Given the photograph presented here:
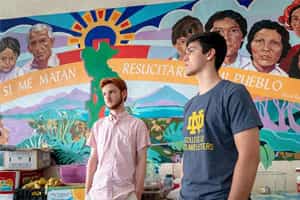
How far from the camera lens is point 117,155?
224cm

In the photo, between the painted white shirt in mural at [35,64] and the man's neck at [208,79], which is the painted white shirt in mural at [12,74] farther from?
the man's neck at [208,79]

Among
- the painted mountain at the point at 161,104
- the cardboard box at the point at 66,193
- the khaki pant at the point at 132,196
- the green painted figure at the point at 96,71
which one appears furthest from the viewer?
the green painted figure at the point at 96,71

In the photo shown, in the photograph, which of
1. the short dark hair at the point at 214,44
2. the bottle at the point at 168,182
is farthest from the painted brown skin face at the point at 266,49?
the short dark hair at the point at 214,44

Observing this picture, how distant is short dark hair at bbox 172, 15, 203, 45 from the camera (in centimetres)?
315

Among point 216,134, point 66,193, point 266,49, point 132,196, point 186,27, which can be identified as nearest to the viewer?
point 216,134

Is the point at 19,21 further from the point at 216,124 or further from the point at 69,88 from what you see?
the point at 216,124

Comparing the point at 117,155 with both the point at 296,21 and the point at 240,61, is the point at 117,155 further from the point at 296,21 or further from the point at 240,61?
the point at 296,21

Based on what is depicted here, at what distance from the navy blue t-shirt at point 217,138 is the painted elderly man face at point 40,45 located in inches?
89.7

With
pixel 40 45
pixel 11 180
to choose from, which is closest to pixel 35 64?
pixel 40 45

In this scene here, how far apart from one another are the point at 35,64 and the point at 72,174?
3.48 ft

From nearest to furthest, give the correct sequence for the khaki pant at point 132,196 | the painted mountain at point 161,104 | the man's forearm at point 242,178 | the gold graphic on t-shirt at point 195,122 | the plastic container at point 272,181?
the man's forearm at point 242,178 < the gold graphic on t-shirt at point 195,122 < the khaki pant at point 132,196 < the plastic container at point 272,181 < the painted mountain at point 161,104

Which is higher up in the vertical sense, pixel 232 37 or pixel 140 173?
pixel 232 37

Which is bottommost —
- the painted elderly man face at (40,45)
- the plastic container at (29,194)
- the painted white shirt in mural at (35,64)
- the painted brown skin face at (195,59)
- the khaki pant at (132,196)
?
the plastic container at (29,194)

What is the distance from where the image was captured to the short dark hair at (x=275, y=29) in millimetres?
2953
